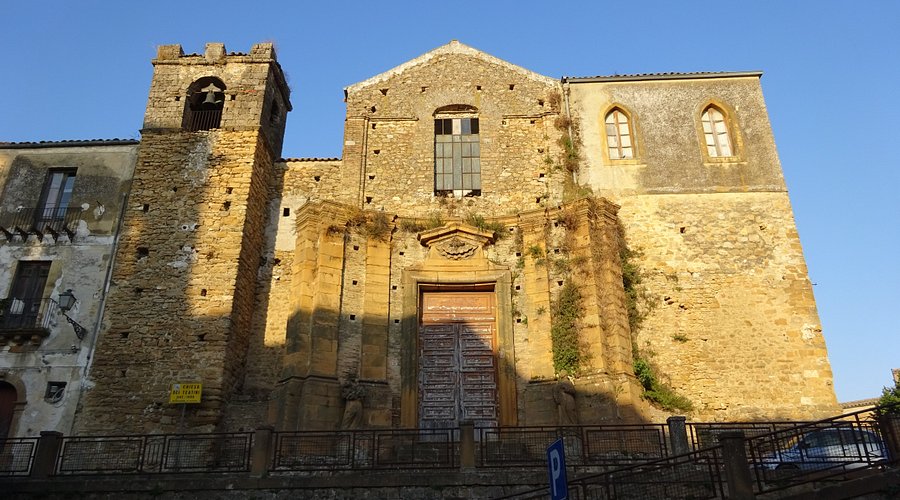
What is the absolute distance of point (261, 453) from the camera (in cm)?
1294

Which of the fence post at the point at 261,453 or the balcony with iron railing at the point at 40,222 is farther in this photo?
the balcony with iron railing at the point at 40,222

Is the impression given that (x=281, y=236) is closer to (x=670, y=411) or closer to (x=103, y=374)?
(x=103, y=374)

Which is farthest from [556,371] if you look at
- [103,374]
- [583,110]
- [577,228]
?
Result: [103,374]

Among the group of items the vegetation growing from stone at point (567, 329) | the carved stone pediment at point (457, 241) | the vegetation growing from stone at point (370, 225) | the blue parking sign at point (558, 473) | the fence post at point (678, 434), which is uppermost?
the vegetation growing from stone at point (370, 225)

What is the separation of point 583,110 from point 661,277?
5.35m

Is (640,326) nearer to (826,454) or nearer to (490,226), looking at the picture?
(490,226)

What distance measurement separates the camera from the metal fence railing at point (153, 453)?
44.6ft

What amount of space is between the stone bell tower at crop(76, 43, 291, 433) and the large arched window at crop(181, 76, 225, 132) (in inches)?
1.1

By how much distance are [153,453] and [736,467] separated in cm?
1099

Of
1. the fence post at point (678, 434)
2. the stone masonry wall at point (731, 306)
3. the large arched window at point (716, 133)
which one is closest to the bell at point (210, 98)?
the stone masonry wall at point (731, 306)

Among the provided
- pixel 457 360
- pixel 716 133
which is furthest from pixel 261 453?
pixel 716 133

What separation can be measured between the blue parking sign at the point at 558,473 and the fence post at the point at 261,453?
655 centimetres

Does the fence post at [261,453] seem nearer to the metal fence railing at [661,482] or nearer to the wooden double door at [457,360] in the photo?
the metal fence railing at [661,482]

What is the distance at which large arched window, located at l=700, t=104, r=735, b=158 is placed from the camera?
20.1 meters
